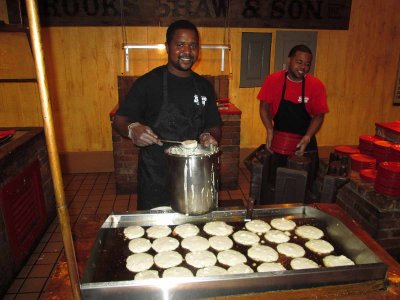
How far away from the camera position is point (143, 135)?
1885 mm

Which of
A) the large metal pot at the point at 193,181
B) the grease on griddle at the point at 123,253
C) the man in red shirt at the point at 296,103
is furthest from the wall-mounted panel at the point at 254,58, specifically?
the large metal pot at the point at 193,181

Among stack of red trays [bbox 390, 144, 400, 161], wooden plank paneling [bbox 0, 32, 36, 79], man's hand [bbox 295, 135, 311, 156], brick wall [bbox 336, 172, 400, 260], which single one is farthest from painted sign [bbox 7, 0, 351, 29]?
brick wall [bbox 336, 172, 400, 260]

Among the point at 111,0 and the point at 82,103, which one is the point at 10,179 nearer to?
the point at 82,103

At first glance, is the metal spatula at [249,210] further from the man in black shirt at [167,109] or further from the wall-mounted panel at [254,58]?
the wall-mounted panel at [254,58]

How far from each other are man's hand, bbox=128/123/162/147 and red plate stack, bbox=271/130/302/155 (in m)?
1.99

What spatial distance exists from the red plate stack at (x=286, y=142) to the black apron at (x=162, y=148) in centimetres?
126

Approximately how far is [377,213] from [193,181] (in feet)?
6.83

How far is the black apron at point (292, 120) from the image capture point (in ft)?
11.7

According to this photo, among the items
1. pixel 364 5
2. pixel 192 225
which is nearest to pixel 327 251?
pixel 192 225

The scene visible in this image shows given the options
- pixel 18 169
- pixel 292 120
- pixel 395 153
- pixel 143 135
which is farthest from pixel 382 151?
pixel 18 169

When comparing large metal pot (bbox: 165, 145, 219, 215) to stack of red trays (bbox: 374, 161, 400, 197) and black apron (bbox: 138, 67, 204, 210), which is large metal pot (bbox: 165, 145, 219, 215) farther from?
stack of red trays (bbox: 374, 161, 400, 197)

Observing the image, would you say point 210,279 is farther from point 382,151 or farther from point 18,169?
point 382,151

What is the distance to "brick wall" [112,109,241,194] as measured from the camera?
14.9ft

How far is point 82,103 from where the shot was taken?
5.34m
